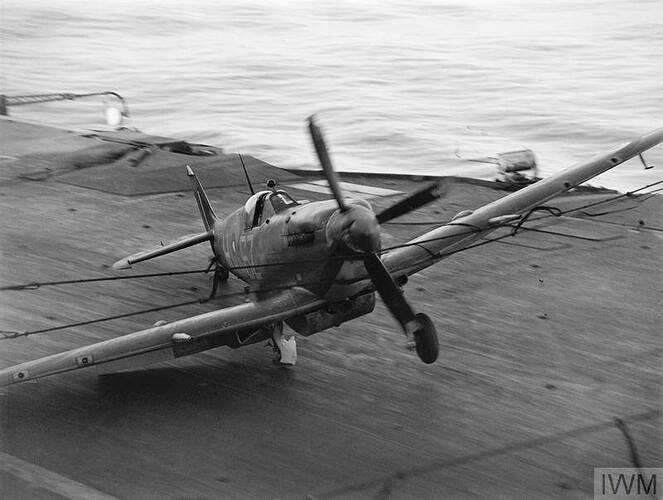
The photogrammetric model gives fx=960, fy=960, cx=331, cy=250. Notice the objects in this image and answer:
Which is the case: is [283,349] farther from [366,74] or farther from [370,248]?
[366,74]

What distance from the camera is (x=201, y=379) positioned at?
49.9ft

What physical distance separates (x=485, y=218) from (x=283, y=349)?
4.41 metres

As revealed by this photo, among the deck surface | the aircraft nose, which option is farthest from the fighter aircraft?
the deck surface

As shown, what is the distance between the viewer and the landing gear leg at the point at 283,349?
50.2 ft

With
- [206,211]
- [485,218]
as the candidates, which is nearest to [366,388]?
[485,218]

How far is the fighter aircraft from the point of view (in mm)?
13375

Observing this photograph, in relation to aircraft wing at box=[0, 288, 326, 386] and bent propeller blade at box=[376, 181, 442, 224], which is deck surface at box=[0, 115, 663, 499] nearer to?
aircraft wing at box=[0, 288, 326, 386]

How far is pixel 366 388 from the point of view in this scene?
1488 centimetres

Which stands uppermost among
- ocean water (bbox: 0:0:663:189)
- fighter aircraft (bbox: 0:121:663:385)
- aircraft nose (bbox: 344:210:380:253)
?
aircraft nose (bbox: 344:210:380:253)

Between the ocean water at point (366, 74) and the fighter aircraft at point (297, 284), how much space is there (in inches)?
1023

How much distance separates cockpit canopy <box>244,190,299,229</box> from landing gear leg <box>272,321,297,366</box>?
176 centimetres

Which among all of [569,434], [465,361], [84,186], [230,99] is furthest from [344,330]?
[230,99]

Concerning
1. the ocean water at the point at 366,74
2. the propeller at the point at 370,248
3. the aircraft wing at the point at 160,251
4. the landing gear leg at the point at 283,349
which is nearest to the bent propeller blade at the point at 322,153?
the propeller at the point at 370,248

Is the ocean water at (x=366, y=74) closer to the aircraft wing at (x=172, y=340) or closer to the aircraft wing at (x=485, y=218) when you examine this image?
the aircraft wing at (x=485, y=218)
